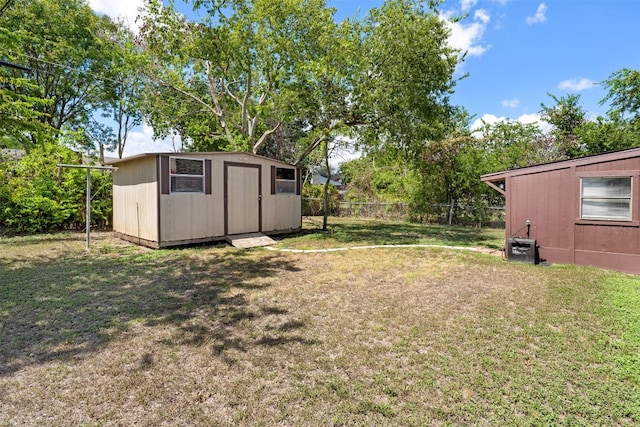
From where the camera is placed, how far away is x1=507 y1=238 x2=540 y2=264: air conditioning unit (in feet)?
20.3

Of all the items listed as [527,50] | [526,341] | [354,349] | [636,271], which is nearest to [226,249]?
[354,349]

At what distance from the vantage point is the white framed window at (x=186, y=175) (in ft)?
25.2

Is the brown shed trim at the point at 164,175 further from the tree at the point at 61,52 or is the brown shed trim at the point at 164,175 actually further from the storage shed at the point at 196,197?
the tree at the point at 61,52

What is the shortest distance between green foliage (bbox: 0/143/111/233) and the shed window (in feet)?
39.0

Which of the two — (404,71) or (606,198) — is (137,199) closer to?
(404,71)

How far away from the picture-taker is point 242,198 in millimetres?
8953

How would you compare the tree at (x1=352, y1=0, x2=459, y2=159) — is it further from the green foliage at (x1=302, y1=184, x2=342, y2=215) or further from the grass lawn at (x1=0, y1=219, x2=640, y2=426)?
the green foliage at (x1=302, y1=184, x2=342, y2=215)

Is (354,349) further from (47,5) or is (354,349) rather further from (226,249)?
(47,5)

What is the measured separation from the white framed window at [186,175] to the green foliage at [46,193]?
3.38 meters

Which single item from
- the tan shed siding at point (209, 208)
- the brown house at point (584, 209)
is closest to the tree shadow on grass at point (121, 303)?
the tan shed siding at point (209, 208)

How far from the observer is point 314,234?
10.4 meters

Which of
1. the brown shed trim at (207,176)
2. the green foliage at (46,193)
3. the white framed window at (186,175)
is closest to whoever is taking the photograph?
the white framed window at (186,175)

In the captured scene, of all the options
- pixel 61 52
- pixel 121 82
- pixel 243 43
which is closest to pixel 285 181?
pixel 243 43

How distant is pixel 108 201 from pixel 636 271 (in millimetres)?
13653
